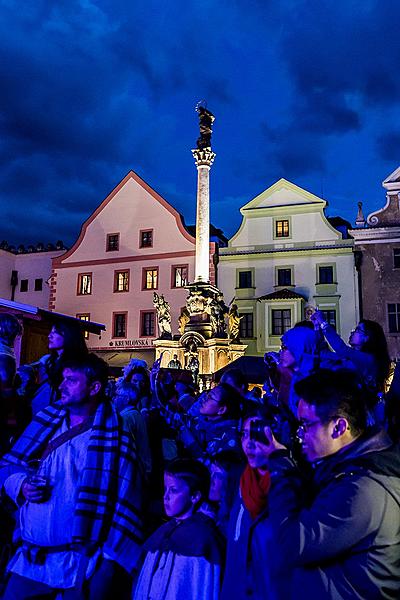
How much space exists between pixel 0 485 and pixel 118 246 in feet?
112

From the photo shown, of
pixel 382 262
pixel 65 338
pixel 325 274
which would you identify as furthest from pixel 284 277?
pixel 65 338

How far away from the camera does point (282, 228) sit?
33656mm

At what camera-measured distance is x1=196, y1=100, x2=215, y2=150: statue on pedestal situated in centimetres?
3089

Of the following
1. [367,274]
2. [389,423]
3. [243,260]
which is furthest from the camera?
[243,260]

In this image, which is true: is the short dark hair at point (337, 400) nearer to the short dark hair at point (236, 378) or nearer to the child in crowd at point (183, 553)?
the child in crowd at point (183, 553)

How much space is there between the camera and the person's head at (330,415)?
2248mm

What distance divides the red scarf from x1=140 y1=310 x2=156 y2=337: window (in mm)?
32105

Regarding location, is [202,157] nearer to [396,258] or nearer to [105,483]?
[396,258]

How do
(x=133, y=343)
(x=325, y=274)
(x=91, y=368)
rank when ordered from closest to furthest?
(x=91, y=368) → (x=325, y=274) → (x=133, y=343)

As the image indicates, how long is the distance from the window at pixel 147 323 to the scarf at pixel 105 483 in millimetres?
31163

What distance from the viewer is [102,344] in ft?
117

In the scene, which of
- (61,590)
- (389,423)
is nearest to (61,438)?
(61,590)

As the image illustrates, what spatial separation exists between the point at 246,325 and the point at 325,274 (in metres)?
5.39

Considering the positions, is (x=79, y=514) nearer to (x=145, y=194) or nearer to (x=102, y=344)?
(x=102, y=344)
